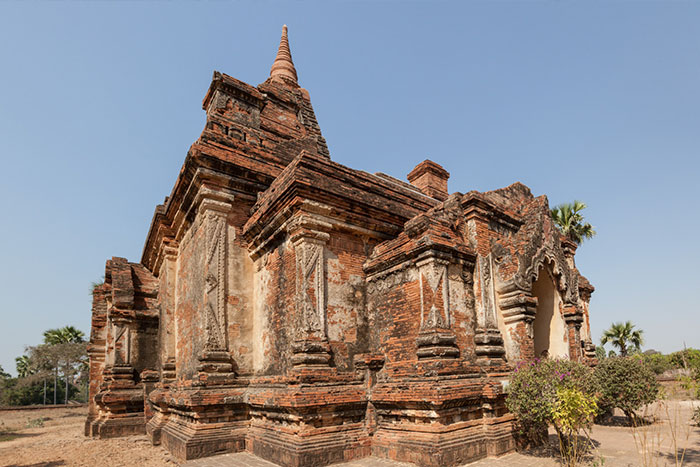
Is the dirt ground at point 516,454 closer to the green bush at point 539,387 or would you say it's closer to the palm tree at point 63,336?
the green bush at point 539,387

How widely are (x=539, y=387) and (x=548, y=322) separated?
3.60 meters

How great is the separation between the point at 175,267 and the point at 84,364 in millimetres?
38372

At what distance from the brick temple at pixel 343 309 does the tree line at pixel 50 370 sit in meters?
37.5

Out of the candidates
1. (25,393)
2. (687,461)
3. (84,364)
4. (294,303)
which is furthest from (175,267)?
(25,393)

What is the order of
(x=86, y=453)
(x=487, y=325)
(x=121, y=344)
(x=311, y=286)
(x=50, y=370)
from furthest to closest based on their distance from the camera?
(x=50, y=370)
(x=121, y=344)
(x=86, y=453)
(x=487, y=325)
(x=311, y=286)

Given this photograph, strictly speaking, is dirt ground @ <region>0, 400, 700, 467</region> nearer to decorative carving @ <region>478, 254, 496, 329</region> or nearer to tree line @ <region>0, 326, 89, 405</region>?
decorative carving @ <region>478, 254, 496, 329</region>

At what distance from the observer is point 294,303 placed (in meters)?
7.84

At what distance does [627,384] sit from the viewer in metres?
10.5

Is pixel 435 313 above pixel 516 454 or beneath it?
above

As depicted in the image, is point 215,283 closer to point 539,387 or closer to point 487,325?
point 487,325

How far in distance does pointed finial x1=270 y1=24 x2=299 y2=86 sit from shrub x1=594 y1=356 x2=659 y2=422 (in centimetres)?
1409

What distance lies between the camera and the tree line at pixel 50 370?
1607 inches

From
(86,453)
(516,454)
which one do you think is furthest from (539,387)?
(86,453)

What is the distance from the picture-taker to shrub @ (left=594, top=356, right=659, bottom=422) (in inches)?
407
